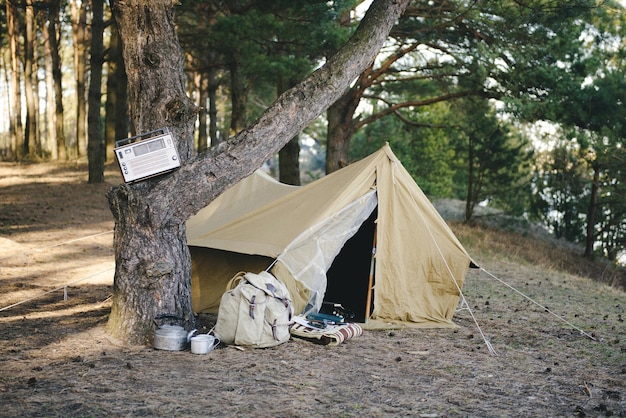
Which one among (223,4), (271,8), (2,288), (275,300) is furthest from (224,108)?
(275,300)

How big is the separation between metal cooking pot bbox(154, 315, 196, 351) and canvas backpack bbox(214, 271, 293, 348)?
13.3 inches

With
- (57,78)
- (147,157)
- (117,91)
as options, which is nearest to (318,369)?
(147,157)

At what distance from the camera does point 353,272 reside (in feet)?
23.2

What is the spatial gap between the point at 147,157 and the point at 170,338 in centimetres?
143

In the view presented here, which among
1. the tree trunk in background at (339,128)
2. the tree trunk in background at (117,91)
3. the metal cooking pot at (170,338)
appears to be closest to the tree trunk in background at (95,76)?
the tree trunk in background at (117,91)

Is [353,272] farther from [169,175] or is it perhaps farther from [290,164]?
[290,164]

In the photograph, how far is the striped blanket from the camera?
5.40 meters

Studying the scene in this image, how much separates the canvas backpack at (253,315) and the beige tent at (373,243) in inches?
24.3

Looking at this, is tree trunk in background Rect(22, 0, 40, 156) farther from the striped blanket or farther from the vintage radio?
the striped blanket

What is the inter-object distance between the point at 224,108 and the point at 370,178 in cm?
2494

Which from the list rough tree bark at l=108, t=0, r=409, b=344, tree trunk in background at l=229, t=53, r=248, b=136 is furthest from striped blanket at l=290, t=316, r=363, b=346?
tree trunk in background at l=229, t=53, r=248, b=136

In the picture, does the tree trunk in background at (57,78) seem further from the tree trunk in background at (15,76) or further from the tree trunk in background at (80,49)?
the tree trunk in background at (15,76)

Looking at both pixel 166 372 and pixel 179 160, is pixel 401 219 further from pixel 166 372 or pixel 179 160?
pixel 166 372

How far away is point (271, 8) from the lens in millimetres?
11359
